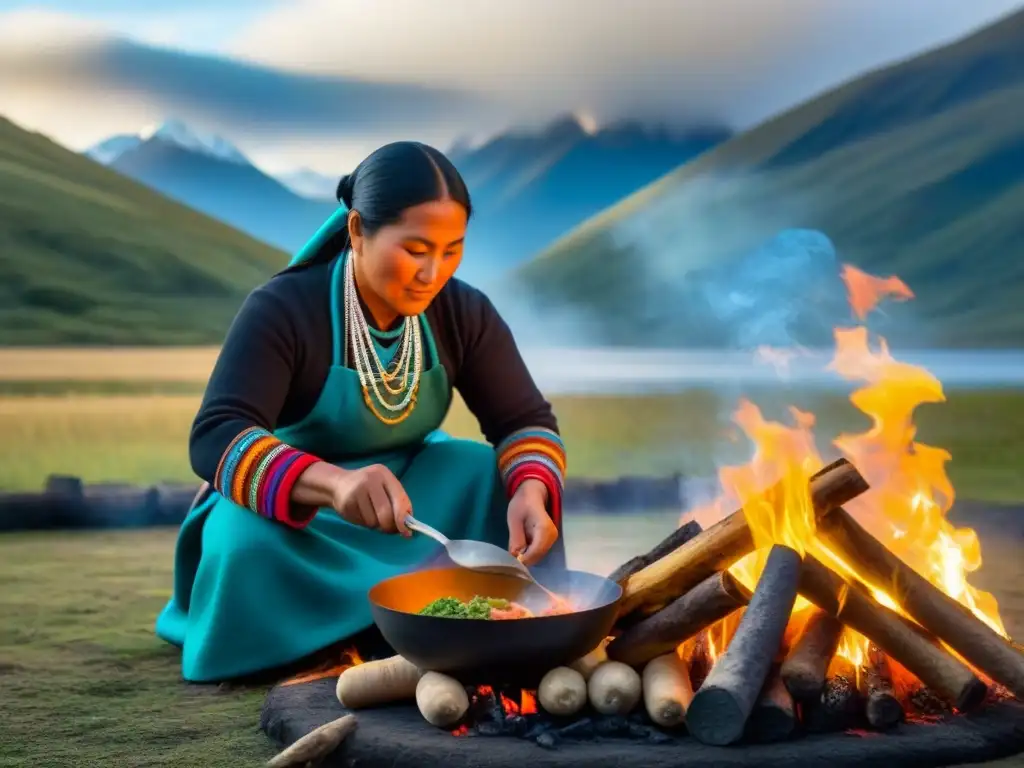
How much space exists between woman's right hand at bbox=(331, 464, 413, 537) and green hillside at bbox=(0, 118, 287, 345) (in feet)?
48.8

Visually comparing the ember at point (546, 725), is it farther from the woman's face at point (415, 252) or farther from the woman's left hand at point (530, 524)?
the woman's face at point (415, 252)

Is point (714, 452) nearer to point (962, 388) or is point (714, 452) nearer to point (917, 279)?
point (962, 388)

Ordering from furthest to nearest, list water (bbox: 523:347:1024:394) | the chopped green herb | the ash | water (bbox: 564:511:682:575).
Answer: water (bbox: 523:347:1024:394), water (bbox: 564:511:682:575), the chopped green herb, the ash

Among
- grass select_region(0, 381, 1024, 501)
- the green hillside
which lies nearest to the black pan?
grass select_region(0, 381, 1024, 501)

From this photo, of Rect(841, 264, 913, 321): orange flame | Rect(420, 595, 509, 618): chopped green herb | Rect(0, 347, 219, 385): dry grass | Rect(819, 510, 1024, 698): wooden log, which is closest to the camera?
Rect(420, 595, 509, 618): chopped green herb

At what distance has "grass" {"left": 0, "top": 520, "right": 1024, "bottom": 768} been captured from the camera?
88.0 inches

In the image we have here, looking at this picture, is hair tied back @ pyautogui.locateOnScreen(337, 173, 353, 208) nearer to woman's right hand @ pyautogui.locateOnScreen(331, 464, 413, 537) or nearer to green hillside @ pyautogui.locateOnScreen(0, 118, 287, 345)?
woman's right hand @ pyautogui.locateOnScreen(331, 464, 413, 537)

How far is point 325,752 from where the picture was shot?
2.02 metres

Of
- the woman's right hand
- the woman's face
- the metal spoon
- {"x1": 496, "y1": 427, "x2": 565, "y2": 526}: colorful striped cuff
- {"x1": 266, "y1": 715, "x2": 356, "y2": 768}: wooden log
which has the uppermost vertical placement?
the woman's face

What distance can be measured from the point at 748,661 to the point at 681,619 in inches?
8.4

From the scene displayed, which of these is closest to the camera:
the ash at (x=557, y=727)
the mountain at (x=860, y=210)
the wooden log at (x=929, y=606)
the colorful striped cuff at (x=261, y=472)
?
the ash at (x=557, y=727)

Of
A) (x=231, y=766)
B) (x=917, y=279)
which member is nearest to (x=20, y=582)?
(x=231, y=766)

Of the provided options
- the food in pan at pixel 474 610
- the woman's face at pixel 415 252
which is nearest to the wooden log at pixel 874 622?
the food in pan at pixel 474 610

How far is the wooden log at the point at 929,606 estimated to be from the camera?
2271 mm
